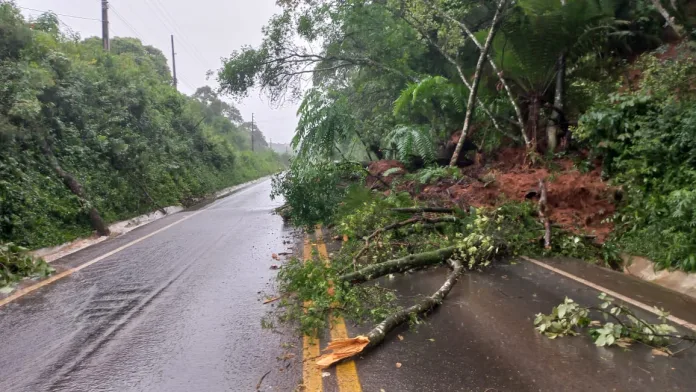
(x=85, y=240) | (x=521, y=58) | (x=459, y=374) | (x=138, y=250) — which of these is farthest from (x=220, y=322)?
(x=521, y=58)

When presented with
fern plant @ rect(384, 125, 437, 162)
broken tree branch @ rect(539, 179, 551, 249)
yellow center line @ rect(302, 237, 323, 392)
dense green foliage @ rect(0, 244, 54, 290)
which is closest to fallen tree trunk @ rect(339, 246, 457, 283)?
yellow center line @ rect(302, 237, 323, 392)

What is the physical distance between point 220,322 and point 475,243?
343cm

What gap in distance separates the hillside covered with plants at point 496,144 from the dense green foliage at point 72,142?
14.9 feet

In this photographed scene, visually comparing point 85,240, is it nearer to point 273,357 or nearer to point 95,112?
point 95,112

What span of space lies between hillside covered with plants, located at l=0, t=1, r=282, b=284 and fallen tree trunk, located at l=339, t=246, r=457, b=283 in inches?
191

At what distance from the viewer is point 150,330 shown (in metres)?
4.39

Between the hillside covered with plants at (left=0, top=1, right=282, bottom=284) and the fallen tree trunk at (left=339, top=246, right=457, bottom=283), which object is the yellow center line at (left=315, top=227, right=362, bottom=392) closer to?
the fallen tree trunk at (left=339, top=246, right=457, bottom=283)

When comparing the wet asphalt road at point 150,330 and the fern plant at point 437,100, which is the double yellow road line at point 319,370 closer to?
the wet asphalt road at point 150,330

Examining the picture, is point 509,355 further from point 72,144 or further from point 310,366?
point 72,144

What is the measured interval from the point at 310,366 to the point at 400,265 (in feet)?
8.55

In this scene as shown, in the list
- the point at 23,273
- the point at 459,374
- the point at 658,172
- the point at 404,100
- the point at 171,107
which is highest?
the point at 171,107

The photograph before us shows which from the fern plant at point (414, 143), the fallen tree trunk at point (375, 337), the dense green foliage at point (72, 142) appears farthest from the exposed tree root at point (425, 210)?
the dense green foliage at point (72, 142)

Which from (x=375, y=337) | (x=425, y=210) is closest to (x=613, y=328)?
(x=375, y=337)

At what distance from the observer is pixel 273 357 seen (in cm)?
370
